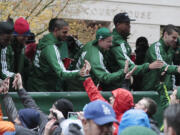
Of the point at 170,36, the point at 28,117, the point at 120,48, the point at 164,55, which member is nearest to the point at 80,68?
the point at 120,48

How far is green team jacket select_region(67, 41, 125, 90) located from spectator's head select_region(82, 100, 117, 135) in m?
3.36

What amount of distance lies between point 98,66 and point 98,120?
3594 millimetres

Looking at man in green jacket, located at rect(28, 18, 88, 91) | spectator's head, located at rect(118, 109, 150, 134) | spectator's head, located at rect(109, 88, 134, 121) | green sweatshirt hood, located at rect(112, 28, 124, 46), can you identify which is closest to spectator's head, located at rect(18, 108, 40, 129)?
spectator's head, located at rect(109, 88, 134, 121)

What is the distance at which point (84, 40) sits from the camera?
64.3 ft

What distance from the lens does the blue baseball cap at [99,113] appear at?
14.4 feet

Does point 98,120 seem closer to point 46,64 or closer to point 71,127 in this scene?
point 71,127

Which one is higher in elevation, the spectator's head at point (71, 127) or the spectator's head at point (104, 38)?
the spectator's head at point (104, 38)

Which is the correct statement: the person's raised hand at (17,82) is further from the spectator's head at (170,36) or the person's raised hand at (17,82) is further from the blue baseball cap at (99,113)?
the spectator's head at (170,36)

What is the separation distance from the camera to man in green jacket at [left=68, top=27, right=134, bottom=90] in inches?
310

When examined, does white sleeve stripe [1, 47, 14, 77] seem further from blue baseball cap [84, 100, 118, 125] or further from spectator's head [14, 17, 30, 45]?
blue baseball cap [84, 100, 118, 125]

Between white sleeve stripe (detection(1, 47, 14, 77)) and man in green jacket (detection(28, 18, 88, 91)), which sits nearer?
white sleeve stripe (detection(1, 47, 14, 77))

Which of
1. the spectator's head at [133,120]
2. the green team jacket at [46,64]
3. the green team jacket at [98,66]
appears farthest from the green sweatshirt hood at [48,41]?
the spectator's head at [133,120]

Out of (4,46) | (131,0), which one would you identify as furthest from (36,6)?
(131,0)

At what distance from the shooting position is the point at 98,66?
312 inches
